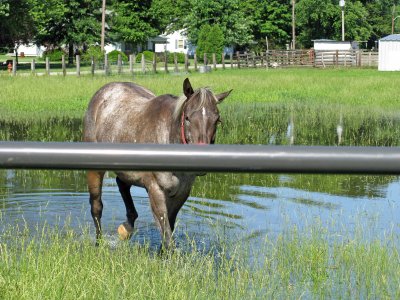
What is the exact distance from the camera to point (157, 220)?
9.44 m

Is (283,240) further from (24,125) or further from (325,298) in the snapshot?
(24,125)

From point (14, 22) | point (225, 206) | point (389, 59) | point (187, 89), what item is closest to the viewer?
point (187, 89)

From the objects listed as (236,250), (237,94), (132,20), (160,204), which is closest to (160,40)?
(132,20)

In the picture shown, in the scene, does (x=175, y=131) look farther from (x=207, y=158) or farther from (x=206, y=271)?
(x=207, y=158)

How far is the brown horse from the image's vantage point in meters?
8.34

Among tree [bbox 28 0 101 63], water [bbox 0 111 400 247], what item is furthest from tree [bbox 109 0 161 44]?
water [bbox 0 111 400 247]

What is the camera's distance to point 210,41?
89.2m

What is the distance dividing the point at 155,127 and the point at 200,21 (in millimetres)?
89375

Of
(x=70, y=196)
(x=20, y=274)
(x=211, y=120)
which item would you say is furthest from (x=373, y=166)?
(x=70, y=196)

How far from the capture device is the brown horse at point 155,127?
834cm

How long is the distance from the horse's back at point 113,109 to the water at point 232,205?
3.36ft

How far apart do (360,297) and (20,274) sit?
2892 millimetres

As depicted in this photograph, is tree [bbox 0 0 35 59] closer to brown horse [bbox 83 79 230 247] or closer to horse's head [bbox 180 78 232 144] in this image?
brown horse [bbox 83 79 230 247]

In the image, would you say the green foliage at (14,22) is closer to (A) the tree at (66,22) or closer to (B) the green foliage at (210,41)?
(A) the tree at (66,22)
